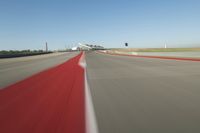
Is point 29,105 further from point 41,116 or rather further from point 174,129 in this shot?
point 174,129

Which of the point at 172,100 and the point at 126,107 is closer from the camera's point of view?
the point at 126,107

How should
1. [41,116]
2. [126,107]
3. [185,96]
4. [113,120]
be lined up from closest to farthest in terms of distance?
1. [113,120]
2. [41,116]
3. [126,107]
4. [185,96]

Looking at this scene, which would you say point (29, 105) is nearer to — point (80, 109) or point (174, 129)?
point (80, 109)

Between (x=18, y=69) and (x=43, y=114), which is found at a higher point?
(x=43, y=114)

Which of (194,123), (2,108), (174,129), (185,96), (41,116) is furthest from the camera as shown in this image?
(185,96)

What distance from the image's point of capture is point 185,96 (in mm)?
7574

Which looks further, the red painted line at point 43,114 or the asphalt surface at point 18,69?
the asphalt surface at point 18,69

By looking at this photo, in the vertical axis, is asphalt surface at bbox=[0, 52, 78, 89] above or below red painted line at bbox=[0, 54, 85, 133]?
below

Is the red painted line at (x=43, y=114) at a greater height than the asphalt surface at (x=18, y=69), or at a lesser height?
greater

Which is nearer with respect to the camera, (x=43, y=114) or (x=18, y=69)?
(x=43, y=114)

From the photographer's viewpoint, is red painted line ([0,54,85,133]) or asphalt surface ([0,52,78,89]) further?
asphalt surface ([0,52,78,89])

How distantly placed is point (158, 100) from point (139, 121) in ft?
7.22

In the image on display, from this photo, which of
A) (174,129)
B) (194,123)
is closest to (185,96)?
(194,123)

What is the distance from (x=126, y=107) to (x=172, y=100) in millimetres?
1564
